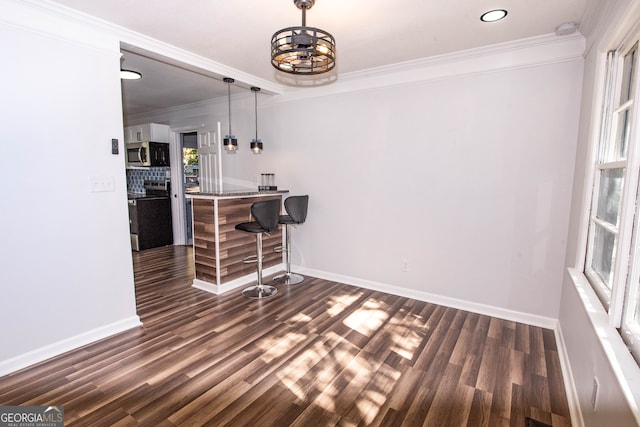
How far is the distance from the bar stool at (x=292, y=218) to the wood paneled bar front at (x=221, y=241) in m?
0.42

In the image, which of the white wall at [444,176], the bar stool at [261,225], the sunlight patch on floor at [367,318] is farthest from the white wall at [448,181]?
the bar stool at [261,225]

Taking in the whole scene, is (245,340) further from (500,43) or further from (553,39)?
(553,39)

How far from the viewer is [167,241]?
235 inches

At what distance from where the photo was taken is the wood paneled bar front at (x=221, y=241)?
11.8 ft

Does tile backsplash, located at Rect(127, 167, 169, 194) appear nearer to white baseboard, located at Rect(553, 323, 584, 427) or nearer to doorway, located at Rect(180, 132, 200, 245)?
doorway, located at Rect(180, 132, 200, 245)

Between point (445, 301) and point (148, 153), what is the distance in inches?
203

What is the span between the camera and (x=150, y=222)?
5.70 metres

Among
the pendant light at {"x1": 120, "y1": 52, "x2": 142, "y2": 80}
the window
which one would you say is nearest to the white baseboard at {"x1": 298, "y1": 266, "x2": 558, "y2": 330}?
the window

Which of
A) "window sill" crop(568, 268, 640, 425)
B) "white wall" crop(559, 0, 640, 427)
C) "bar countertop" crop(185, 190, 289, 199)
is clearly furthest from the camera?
"bar countertop" crop(185, 190, 289, 199)

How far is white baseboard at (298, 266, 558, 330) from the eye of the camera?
2.87 meters

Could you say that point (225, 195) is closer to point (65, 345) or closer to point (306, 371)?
point (65, 345)

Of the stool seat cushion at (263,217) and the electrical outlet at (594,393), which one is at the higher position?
the stool seat cushion at (263,217)

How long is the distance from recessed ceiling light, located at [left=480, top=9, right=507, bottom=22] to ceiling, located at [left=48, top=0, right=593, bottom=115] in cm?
5

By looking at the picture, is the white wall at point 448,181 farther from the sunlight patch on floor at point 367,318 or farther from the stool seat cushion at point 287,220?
the sunlight patch on floor at point 367,318
